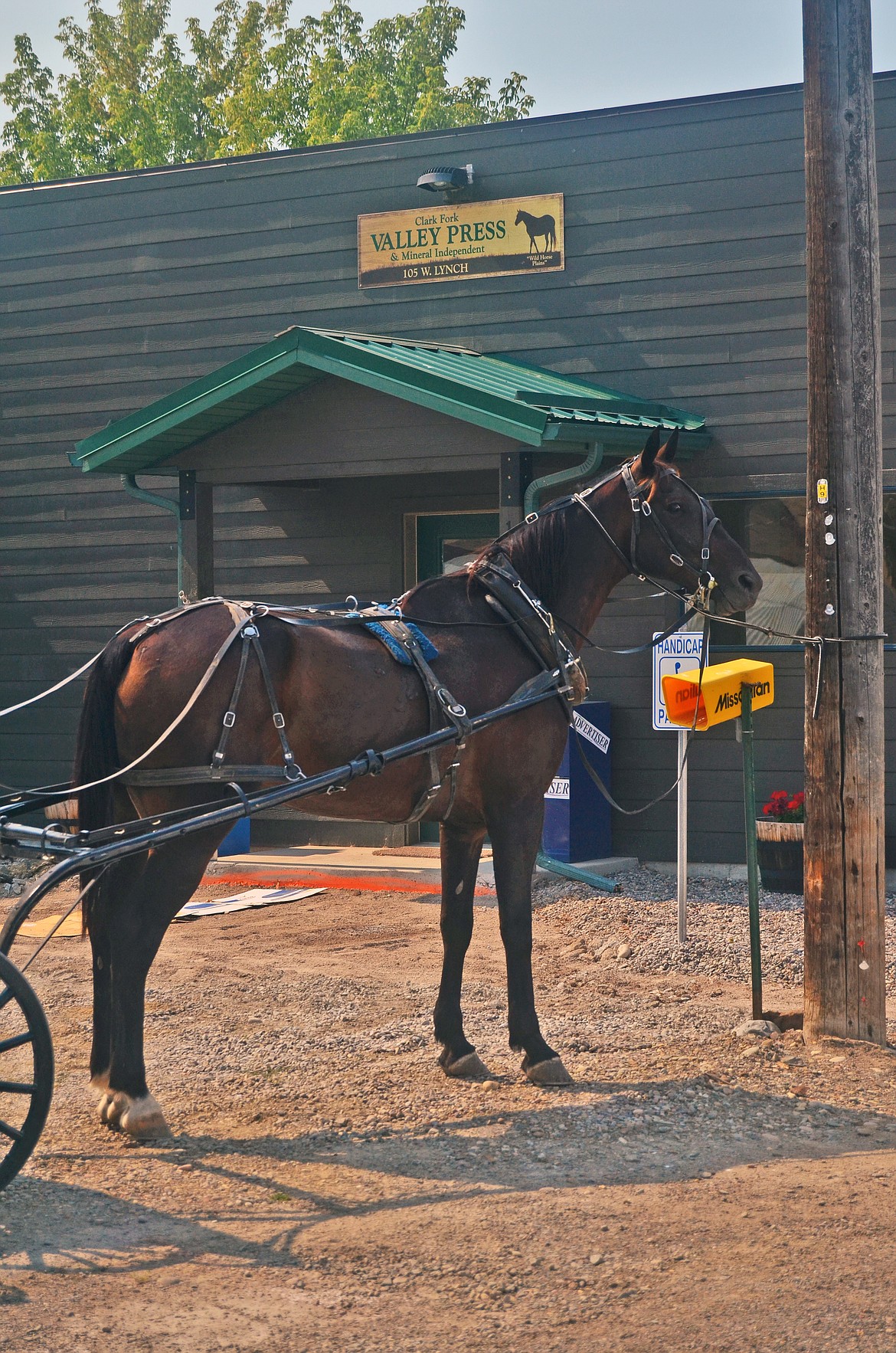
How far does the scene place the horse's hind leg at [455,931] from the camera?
5.68 meters

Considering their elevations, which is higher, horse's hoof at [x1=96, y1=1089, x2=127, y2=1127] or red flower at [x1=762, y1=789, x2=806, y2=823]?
red flower at [x1=762, y1=789, x2=806, y2=823]

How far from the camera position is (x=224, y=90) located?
33.8 meters

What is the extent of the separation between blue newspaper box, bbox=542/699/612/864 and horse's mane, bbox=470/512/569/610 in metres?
3.85

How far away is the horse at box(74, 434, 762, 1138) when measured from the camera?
16.2ft

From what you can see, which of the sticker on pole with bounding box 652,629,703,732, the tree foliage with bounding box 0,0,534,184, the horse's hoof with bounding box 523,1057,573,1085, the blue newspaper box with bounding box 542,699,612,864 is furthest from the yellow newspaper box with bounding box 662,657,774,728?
the tree foliage with bounding box 0,0,534,184

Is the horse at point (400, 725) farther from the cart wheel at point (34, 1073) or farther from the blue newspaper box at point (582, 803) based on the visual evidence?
the blue newspaper box at point (582, 803)

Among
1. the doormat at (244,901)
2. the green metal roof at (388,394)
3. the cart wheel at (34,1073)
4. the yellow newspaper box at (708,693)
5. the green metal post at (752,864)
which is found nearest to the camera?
the cart wheel at (34,1073)

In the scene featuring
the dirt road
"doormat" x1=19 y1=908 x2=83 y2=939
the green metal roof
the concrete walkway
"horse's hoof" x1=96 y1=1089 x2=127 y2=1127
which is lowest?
the dirt road

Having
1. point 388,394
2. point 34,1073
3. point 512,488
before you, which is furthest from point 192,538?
point 34,1073

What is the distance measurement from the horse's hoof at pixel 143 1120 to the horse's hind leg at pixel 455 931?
126cm

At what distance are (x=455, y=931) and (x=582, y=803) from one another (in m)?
4.22

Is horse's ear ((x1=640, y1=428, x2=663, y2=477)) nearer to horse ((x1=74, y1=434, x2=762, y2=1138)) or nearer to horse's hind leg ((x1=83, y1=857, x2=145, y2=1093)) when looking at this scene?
horse ((x1=74, y1=434, x2=762, y2=1138))

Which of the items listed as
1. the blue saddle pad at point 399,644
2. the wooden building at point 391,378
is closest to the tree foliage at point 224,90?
the wooden building at point 391,378

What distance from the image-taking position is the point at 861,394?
5.96 m
